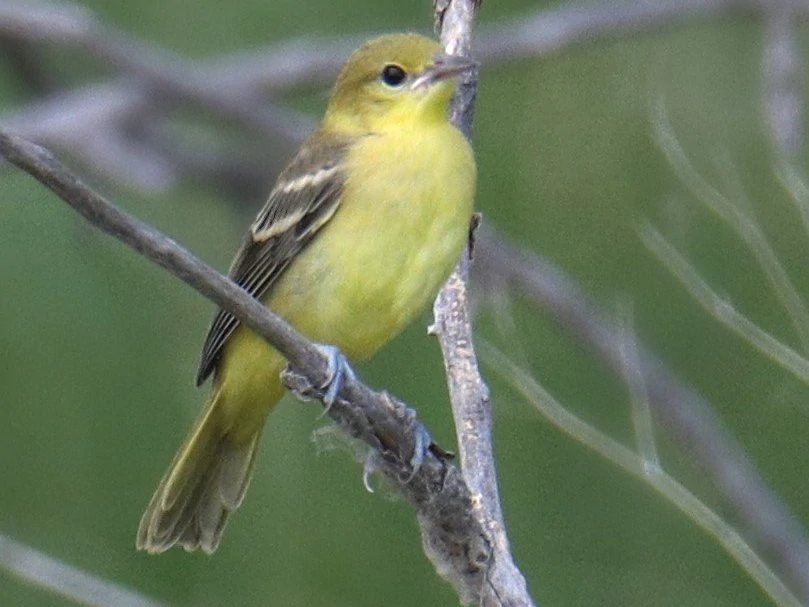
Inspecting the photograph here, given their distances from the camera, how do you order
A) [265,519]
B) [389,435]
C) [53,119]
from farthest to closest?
[265,519]
[53,119]
[389,435]

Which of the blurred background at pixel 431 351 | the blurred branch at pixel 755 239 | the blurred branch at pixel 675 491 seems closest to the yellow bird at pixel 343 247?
the blurred branch at pixel 675 491

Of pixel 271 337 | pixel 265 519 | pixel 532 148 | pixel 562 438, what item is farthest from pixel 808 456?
pixel 271 337

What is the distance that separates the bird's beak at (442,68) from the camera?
3.73m

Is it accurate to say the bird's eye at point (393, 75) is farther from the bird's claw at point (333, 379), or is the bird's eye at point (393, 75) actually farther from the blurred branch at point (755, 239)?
the bird's claw at point (333, 379)

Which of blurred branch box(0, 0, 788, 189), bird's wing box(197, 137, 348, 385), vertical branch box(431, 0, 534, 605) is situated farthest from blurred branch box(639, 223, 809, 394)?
blurred branch box(0, 0, 788, 189)

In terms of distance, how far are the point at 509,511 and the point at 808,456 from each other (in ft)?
2.85

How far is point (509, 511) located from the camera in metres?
5.42

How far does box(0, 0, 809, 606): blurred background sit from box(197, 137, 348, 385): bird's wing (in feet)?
4.45

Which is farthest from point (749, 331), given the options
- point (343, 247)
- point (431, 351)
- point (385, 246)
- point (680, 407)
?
point (431, 351)

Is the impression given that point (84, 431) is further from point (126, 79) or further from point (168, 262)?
point (168, 262)

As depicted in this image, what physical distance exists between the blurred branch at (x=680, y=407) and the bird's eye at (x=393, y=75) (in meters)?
0.90

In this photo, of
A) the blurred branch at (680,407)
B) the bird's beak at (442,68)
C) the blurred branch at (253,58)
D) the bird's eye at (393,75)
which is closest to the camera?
the bird's beak at (442,68)

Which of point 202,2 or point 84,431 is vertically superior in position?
point 202,2

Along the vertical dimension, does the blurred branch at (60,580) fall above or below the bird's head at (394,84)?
below
